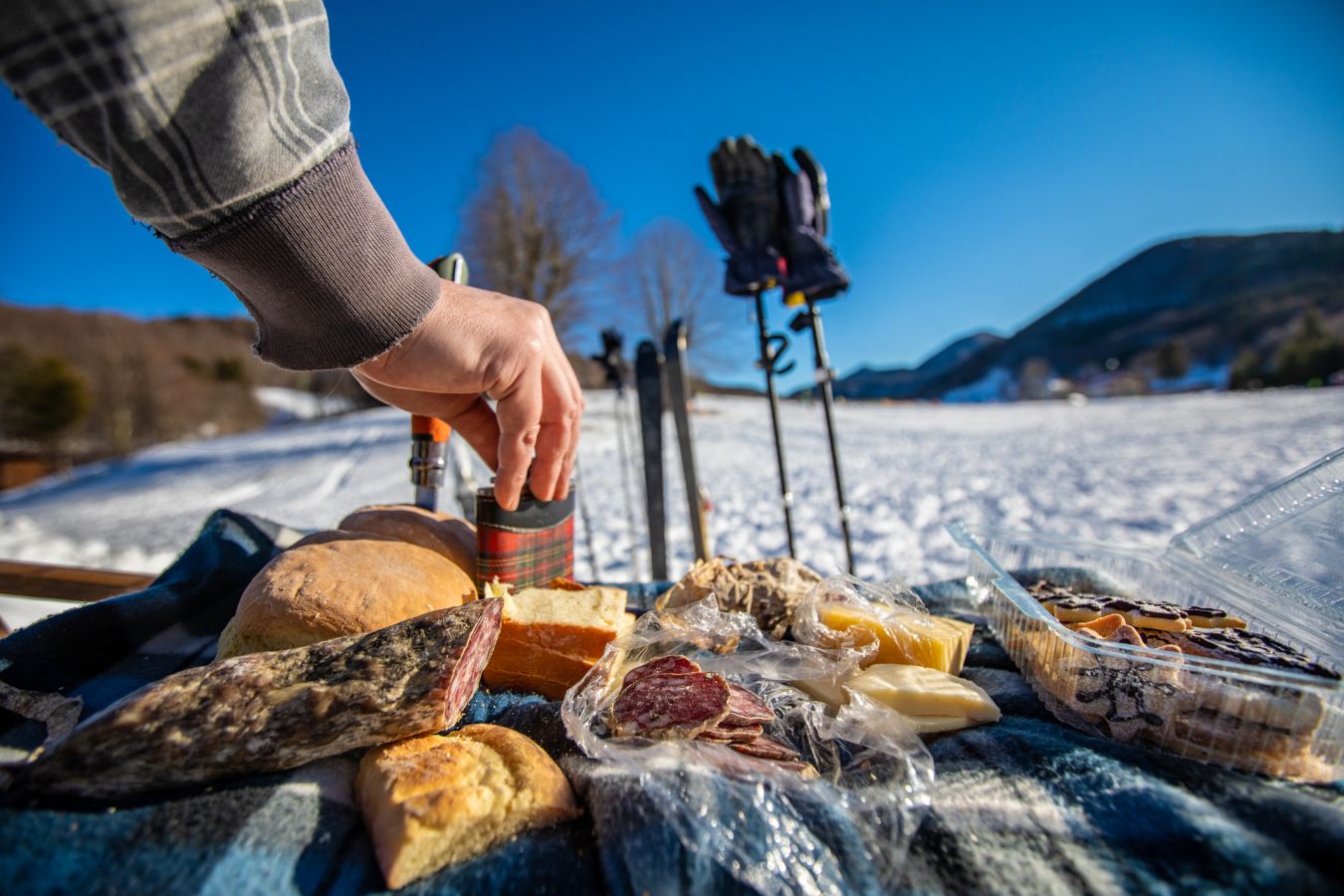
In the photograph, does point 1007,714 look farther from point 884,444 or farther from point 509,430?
point 884,444

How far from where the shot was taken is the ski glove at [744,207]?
10.6 feet

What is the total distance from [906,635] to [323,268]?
3.77 feet

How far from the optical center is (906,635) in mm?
1071

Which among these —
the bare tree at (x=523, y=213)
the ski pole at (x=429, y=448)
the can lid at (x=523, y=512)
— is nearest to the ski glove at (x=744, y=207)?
the ski pole at (x=429, y=448)

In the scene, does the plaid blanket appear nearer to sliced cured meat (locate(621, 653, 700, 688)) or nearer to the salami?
the salami

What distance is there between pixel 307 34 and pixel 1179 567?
6.64 ft

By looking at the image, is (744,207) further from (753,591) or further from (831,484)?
(831,484)

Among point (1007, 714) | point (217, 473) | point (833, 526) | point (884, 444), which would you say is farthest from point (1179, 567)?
point (217, 473)

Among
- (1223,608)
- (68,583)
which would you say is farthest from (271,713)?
(68,583)

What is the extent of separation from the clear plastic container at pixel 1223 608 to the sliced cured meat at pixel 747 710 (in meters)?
0.50

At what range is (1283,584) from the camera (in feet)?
3.78

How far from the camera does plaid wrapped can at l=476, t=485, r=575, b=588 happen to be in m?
1.30

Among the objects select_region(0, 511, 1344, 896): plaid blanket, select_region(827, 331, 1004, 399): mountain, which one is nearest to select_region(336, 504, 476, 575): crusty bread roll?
select_region(0, 511, 1344, 896): plaid blanket

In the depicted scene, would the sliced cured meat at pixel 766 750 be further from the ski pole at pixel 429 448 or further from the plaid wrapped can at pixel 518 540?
the ski pole at pixel 429 448
